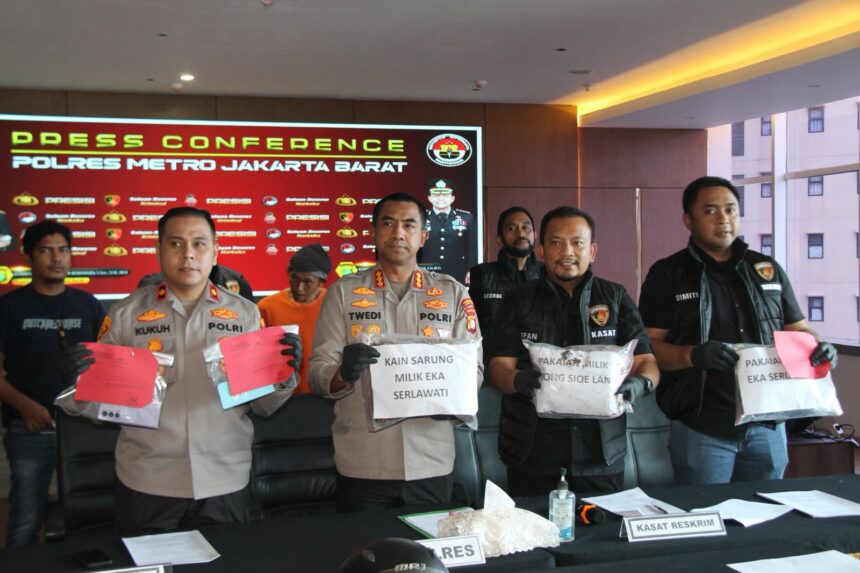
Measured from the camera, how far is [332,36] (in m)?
5.73

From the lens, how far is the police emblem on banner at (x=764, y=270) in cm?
269

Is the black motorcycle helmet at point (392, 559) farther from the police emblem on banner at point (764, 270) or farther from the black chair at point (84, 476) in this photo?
the police emblem on banner at point (764, 270)

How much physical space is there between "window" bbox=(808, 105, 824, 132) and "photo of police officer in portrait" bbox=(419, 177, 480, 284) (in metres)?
3.66

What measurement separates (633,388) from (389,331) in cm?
79

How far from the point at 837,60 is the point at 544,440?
4.50m

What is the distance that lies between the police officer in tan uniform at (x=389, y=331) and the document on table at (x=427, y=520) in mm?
279

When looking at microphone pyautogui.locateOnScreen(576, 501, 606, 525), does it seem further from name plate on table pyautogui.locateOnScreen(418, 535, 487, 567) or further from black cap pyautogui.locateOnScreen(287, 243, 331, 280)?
black cap pyautogui.locateOnScreen(287, 243, 331, 280)

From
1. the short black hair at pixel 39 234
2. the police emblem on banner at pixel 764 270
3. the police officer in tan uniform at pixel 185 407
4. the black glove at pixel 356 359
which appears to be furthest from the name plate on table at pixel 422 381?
the short black hair at pixel 39 234

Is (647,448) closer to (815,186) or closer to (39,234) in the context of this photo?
(39,234)

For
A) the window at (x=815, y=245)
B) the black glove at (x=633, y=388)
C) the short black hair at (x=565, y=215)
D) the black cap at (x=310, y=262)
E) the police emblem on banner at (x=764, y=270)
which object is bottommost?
the black glove at (x=633, y=388)

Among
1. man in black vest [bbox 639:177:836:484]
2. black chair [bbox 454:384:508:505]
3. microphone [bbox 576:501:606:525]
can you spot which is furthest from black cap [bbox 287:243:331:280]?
microphone [bbox 576:501:606:525]

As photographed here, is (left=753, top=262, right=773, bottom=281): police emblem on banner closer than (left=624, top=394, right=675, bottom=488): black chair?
Yes

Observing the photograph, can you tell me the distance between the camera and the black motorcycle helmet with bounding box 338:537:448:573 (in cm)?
117

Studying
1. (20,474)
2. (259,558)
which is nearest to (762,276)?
(259,558)
